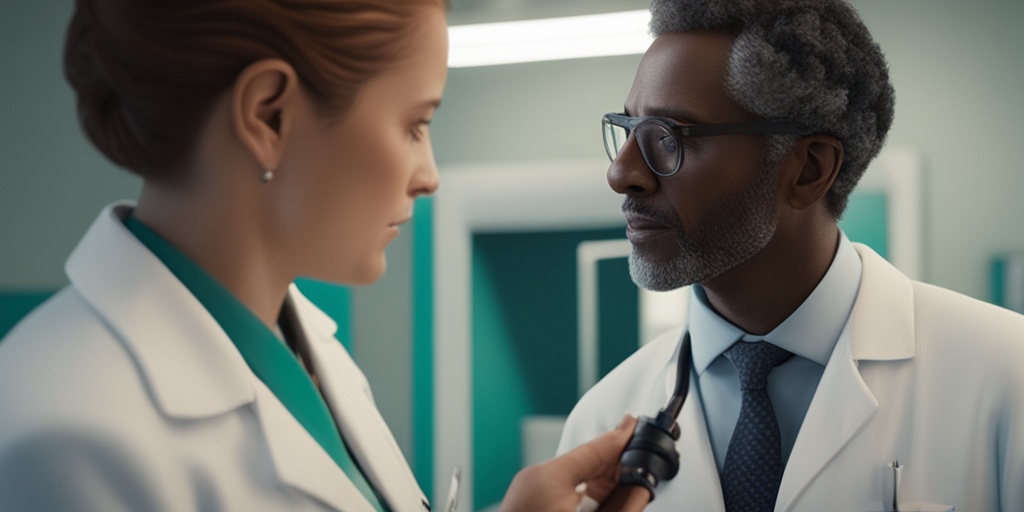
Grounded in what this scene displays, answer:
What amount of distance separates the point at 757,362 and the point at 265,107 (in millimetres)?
797

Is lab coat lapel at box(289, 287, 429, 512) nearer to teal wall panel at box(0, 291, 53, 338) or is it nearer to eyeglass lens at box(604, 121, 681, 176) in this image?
eyeglass lens at box(604, 121, 681, 176)

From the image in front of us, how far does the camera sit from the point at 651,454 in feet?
3.32

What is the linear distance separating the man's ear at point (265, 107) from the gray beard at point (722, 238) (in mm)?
685

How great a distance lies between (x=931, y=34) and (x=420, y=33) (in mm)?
2323

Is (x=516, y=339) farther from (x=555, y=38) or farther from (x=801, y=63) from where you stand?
(x=801, y=63)

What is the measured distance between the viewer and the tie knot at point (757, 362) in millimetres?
1279

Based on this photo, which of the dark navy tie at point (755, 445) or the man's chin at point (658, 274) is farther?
the man's chin at point (658, 274)

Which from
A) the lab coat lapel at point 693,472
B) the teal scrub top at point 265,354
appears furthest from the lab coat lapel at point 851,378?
the teal scrub top at point 265,354

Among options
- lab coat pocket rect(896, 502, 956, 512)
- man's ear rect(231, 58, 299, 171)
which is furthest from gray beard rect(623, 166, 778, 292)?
man's ear rect(231, 58, 299, 171)

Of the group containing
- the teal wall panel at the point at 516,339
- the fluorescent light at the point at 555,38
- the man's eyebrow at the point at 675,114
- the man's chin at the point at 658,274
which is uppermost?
the fluorescent light at the point at 555,38

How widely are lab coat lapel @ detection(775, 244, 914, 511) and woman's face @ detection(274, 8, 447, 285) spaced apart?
637 millimetres

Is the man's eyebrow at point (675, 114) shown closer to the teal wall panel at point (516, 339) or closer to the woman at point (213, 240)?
the woman at point (213, 240)

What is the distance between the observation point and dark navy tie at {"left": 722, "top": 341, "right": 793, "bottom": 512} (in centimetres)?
121

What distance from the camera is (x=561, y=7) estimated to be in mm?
3000
